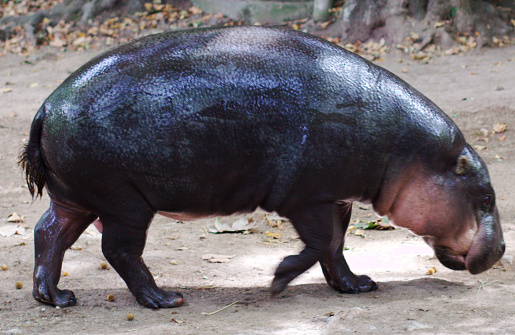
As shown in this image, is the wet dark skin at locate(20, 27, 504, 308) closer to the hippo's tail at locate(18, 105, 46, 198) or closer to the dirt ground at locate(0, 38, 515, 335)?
the hippo's tail at locate(18, 105, 46, 198)

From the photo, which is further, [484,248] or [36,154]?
[484,248]

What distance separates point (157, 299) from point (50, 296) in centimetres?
65

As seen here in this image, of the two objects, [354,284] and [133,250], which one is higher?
[133,250]

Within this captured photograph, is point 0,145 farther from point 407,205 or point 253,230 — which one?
point 407,205

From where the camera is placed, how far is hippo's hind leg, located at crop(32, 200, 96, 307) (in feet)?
12.4

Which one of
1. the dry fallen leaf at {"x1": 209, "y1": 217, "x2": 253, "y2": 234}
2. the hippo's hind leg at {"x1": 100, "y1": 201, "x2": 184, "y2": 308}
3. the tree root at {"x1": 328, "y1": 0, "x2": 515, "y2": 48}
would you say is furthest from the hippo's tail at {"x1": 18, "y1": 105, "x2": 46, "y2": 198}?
the tree root at {"x1": 328, "y1": 0, "x2": 515, "y2": 48}

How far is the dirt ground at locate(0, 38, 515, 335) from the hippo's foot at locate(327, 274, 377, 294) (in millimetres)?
84

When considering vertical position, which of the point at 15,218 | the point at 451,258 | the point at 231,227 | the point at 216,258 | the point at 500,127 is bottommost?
the point at 15,218

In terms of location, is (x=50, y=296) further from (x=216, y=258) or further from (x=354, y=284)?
(x=354, y=284)

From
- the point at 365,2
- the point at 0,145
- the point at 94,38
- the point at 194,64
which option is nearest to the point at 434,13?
the point at 365,2

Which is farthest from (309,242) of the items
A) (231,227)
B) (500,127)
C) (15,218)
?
(500,127)

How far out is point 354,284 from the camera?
13.4 ft

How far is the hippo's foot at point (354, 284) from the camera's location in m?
4.07

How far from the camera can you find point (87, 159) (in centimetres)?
343
